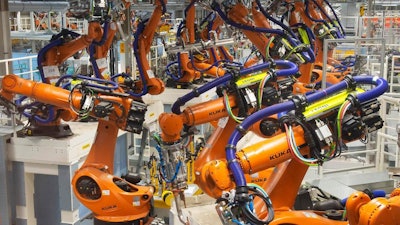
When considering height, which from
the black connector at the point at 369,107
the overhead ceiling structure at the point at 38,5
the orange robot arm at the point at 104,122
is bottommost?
the orange robot arm at the point at 104,122

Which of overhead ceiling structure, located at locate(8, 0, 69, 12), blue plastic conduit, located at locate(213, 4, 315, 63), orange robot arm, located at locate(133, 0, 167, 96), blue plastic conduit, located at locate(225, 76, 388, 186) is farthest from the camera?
overhead ceiling structure, located at locate(8, 0, 69, 12)

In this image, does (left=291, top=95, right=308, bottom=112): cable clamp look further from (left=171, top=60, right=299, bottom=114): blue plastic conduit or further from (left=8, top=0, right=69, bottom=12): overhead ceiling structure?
(left=8, top=0, right=69, bottom=12): overhead ceiling structure

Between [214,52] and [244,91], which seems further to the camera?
[214,52]

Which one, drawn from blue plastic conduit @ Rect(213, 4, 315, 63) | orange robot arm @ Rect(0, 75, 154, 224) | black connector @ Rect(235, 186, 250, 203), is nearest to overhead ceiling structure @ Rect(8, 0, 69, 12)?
blue plastic conduit @ Rect(213, 4, 315, 63)

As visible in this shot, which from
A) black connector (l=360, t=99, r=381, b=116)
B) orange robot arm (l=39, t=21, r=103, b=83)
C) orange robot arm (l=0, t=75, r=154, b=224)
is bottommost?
orange robot arm (l=0, t=75, r=154, b=224)

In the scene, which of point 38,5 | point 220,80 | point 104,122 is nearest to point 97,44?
Answer: point 104,122

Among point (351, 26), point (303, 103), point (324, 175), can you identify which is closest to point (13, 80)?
point (303, 103)

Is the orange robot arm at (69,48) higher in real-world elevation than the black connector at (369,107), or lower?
higher

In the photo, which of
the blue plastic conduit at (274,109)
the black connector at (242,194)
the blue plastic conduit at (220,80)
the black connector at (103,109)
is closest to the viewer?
the black connector at (242,194)

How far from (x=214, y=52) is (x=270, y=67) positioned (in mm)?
4184

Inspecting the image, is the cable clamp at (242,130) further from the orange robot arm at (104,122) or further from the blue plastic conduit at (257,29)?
the blue plastic conduit at (257,29)

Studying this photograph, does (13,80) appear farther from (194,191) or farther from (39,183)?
(194,191)

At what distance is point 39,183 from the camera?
5852 millimetres

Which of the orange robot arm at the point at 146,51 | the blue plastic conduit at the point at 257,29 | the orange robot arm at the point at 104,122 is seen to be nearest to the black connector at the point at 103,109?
the orange robot arm at the point at 104,122
